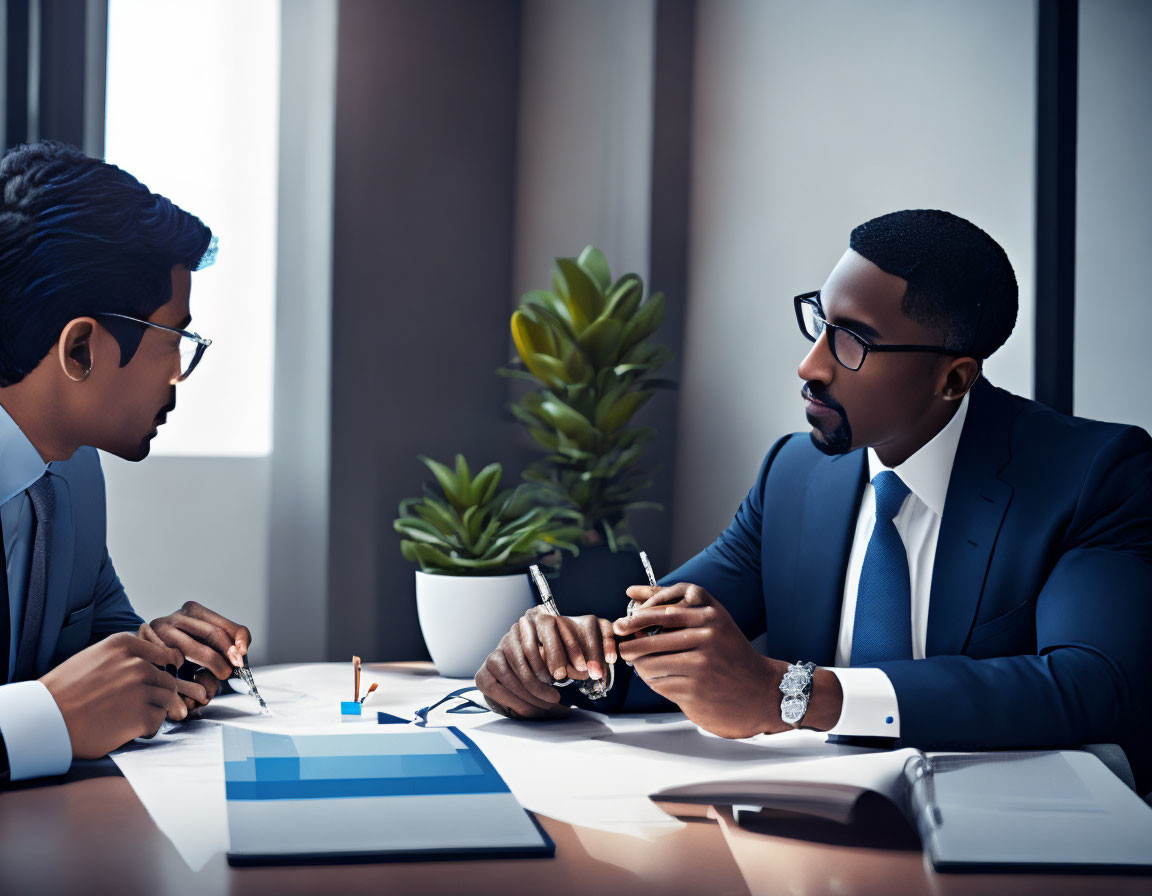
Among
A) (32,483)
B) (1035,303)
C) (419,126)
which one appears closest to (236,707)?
(32,483)

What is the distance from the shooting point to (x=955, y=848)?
0.94m

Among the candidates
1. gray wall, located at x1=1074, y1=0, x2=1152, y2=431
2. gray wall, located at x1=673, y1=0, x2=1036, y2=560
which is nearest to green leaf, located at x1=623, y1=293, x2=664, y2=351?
gray wall, located at x1=673, y1=0, x2=1036, y2=560

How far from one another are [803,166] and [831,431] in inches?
39.9

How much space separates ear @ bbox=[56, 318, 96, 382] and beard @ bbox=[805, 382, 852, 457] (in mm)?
1101

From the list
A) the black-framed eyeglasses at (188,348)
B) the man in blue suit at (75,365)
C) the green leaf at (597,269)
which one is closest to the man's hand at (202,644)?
the man in blue suit at (75,365)

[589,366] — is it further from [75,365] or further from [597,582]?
[75,365]

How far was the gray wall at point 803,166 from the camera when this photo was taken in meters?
1.96

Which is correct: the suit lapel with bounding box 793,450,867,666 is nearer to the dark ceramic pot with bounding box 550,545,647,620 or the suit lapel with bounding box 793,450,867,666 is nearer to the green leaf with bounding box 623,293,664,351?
the dark ceramic pot with bounding box 550,545,647,620

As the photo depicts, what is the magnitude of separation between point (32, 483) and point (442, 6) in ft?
6.17

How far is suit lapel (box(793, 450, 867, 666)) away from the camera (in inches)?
67.2

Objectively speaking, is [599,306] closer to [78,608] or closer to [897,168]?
[897,168]

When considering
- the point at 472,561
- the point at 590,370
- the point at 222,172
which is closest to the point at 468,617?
the point at 472,561

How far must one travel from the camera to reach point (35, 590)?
1500 mm

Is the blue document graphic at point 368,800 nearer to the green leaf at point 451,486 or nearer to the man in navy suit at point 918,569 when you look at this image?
the man in navy suit at point 918,569
